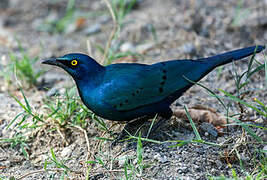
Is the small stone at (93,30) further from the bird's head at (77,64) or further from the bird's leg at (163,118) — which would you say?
the bird's leg at (163,118)

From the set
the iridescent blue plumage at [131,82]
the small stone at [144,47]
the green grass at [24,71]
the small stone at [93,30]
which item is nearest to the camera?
the iridescent blue plumage at [131,82]

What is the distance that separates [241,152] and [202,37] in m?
2.76

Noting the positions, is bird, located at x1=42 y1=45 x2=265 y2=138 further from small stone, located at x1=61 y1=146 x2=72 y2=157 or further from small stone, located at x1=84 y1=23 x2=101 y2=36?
small stone, located at x1=84 y1=23 x2=101 y2=36

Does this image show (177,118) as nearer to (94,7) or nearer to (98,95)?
(98,95)

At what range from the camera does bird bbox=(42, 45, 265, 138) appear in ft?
11.1

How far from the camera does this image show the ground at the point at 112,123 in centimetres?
326

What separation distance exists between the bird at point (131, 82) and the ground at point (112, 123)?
0.94 ft

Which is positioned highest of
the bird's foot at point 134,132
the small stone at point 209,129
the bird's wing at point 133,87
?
the bird's wing at point 133,87

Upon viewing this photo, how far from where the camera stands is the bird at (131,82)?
338cm

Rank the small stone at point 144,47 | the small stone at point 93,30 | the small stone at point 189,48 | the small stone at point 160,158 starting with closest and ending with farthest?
the small stone at point 160,158 → the small stone at point 189,48 → the small stone at point 144,47 → the small stone at point 93,30

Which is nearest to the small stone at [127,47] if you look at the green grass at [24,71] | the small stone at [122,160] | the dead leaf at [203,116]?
the green grass at [24,71]

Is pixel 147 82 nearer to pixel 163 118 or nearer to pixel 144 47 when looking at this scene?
pixel 163 118

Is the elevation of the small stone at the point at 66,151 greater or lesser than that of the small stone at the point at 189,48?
lesser

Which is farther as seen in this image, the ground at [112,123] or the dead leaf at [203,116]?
the dead leaf at [203,116]
